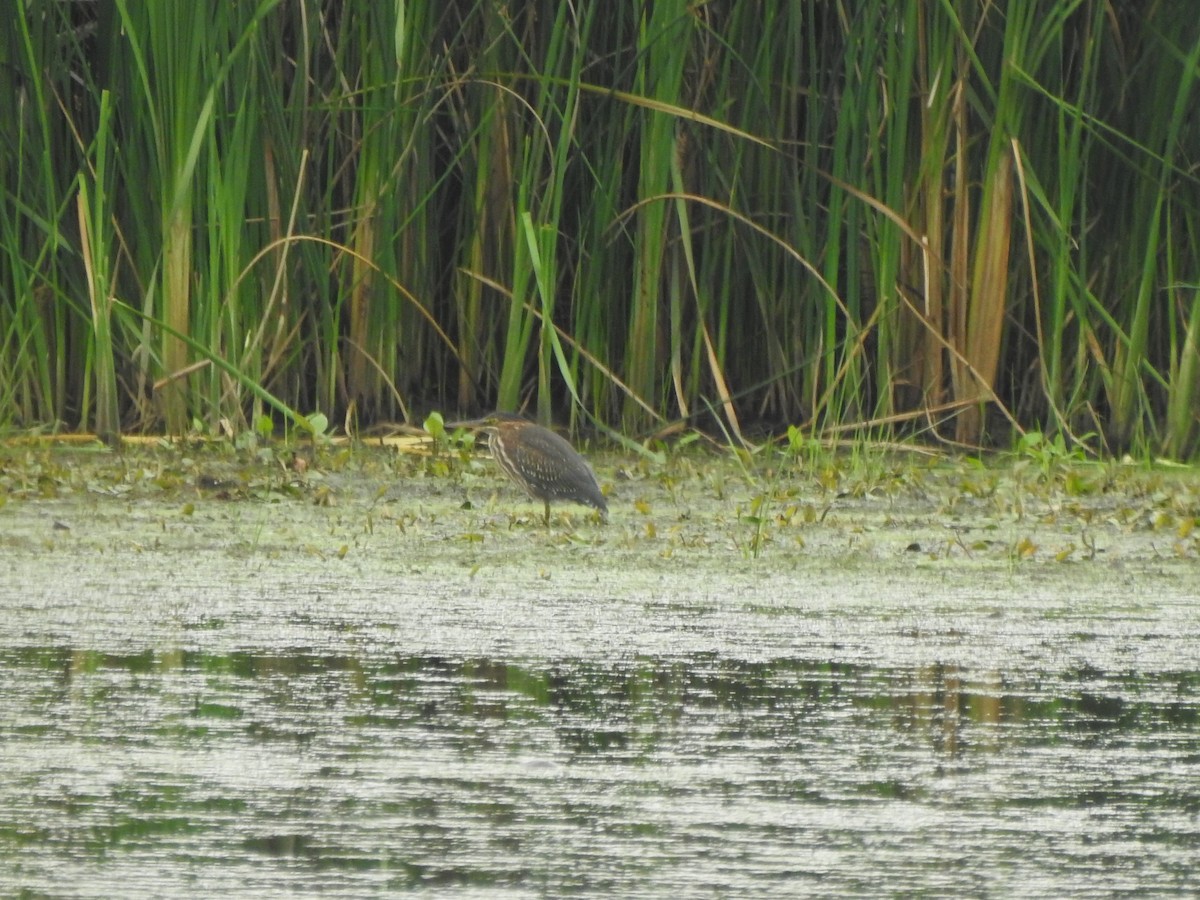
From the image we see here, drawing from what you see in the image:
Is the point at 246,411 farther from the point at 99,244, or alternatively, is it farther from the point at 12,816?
the point at 12,816

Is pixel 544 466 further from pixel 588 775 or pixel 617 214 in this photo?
pixel 588 775

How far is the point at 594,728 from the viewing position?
286 cm

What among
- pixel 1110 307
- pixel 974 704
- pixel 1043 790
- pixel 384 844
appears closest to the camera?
pixel 384 844

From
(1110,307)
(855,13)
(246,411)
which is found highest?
(855,13)

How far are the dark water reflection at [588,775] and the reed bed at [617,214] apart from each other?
9.05 ft

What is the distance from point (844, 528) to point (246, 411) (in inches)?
88.7

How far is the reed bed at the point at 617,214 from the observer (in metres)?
6.10

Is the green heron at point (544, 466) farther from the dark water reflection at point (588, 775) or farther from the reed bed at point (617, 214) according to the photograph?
the dark water reflection at point (588, 775)

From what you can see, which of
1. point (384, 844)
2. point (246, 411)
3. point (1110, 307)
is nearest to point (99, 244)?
point (246, 411)

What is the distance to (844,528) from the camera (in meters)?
4.89

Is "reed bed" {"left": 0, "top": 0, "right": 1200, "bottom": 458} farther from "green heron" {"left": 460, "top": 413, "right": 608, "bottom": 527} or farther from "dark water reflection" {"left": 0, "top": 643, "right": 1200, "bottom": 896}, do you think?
"dark water reflection" {"left": 0, "top": 643, "right": 1200, "bottom": 896}

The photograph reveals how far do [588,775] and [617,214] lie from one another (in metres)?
4.05

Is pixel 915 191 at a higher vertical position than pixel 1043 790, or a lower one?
higher

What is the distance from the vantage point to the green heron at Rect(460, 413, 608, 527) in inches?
197
